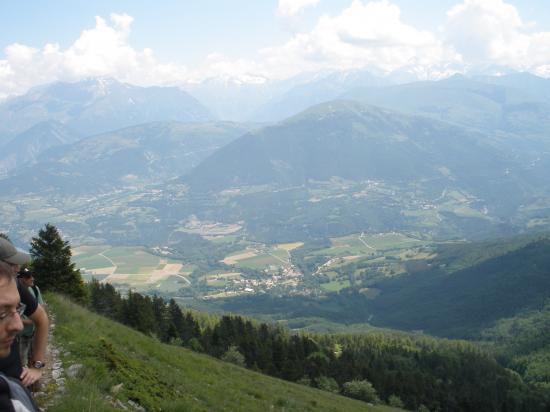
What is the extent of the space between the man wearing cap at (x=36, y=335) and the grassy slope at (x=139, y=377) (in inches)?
87.1

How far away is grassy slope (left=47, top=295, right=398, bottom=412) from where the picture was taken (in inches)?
469

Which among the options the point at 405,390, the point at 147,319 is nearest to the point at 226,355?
the point at 147,319

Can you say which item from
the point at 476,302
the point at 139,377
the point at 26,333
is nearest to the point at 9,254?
the point at 26,333

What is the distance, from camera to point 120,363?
14734 mm

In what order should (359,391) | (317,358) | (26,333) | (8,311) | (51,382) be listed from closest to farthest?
(8,311), (26,333), (51,382), (359,391), (317,358)

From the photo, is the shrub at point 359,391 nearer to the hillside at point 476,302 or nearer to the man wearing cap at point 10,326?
the man wearing cap at point 10,326

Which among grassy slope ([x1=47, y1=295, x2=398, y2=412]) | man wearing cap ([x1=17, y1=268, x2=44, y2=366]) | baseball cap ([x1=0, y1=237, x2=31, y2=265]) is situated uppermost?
baseball cap ([x1=0, y1=237, x2=31, y2=265])

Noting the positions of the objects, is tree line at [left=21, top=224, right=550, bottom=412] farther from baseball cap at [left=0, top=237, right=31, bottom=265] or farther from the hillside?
the hillside

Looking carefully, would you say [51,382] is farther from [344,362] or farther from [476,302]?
[476,302]

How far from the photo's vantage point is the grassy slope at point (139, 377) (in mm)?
11922

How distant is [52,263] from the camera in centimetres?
2995

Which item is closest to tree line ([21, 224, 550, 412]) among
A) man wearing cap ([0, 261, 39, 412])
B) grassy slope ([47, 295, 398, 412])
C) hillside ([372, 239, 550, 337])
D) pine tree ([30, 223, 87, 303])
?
pine tree ([30, 223, 87, 303])

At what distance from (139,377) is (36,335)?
7.85m

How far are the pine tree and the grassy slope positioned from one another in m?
8.33
